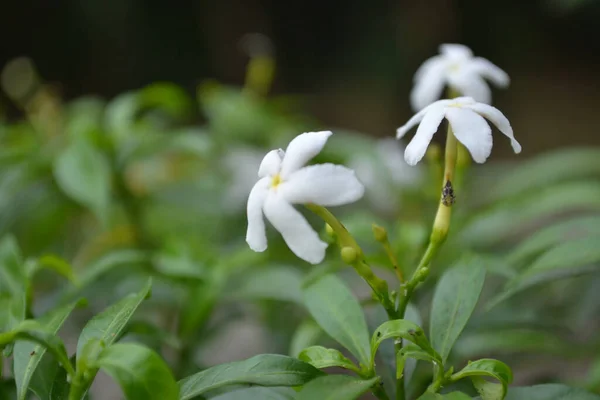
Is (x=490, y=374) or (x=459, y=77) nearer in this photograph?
(x=490, y=374)

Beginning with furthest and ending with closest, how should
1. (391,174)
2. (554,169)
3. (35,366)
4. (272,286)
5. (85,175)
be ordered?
(391,174) < (554,169) < (85,175) < (272,286) < (35,366)

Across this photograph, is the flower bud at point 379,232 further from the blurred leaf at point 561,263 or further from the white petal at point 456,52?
the white petal at point 456,52

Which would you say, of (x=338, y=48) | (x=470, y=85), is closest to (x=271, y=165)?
(x=470, y=85)

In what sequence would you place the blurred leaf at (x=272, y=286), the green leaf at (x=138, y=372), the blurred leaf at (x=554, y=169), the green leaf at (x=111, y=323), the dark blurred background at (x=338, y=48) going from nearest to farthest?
the green leaf at (x=138, y=372)
the green leaf at (x=111, y=323)
the blurred leaf at (x=272, y=286)
the blurred leaf at (x=554, y=169)
the dark blurred background at (x=338, y=48)

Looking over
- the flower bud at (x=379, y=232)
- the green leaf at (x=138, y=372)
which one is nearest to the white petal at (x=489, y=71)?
the flower bud at (x=379, y=232)

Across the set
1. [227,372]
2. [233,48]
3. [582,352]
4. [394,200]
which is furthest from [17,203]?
[233,48]

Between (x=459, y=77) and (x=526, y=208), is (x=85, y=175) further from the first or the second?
(x=526, y=208)

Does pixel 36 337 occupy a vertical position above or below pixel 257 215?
below
